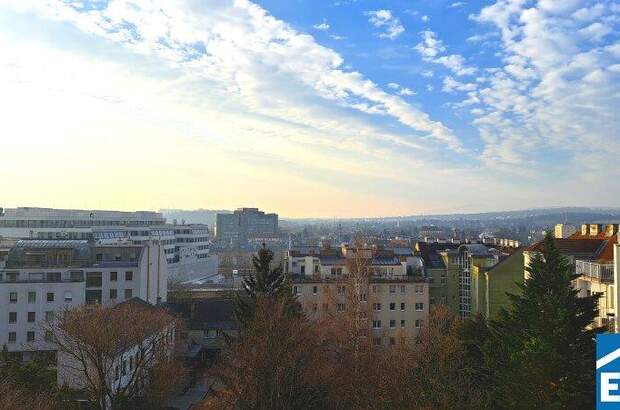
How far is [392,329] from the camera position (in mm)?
51594

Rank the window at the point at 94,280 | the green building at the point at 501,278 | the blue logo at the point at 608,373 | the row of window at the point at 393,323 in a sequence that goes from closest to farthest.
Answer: the blue logo at the point at 608,373 < the green building at the point at 501,278 < the row of window at the point at 393,323 < the window at the point at 94,280

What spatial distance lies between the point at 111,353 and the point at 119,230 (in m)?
84.0

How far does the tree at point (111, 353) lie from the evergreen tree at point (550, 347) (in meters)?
18.8

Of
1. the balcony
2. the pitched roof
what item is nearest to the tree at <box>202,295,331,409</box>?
the balcony

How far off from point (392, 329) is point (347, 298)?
1095 centimetres

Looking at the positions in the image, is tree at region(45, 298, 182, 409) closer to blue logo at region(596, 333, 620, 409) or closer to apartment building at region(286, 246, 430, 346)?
apartment building at region(286, 246, 430, 346)

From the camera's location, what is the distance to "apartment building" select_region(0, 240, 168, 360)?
47.5 metres

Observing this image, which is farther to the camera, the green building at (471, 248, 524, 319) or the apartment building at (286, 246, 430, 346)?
the apartment building at (286, 246, 430, 346)

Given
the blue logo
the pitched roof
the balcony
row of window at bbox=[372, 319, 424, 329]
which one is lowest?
row of window at bbox=[372, 319, 424, 329]

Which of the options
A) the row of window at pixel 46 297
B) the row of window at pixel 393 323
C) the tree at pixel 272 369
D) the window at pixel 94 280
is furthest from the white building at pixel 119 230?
the tree at pixel 272 369

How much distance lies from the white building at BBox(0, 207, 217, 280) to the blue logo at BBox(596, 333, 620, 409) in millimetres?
84115

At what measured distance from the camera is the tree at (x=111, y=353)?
93.4ft

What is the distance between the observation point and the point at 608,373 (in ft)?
55.9

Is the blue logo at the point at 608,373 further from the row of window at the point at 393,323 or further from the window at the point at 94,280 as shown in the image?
the window at the point at 94,280
